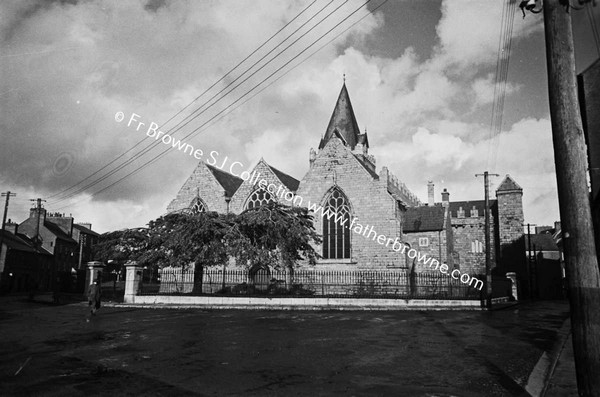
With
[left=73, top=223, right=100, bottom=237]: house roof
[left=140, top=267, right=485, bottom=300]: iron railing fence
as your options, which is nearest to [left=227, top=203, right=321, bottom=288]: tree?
[left=140, top=267, right=485, bottom=300]: iron railing fence

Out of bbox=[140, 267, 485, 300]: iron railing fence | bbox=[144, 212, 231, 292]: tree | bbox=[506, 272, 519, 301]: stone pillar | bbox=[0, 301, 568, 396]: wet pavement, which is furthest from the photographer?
bbox=[506, 272, 519, 301]: stone pillar

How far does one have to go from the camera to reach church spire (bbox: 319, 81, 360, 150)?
47.0 meters

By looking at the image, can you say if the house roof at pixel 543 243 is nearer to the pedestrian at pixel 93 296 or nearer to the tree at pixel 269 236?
the tree at pixel 269 236

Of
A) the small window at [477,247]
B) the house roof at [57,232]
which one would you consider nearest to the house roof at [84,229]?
the house roof at [57,232]

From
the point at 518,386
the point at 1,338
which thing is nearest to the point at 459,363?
the point at 518,386

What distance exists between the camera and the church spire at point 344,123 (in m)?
47.0

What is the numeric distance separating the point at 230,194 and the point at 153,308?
1562 cm

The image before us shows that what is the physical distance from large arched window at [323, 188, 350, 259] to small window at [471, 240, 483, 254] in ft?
66.5

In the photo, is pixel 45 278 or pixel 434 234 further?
pixel 45 278

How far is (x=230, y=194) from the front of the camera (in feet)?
119

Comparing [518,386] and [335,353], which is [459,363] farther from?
[335,353]

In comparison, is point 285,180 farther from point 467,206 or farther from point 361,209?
point 467,206

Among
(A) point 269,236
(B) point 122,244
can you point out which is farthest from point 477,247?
(B) point 122,244

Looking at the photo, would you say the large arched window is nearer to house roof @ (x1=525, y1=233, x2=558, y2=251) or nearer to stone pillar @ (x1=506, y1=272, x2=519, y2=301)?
stone pillar @ (x1=506, y1=272, x2=519, y2=301)
